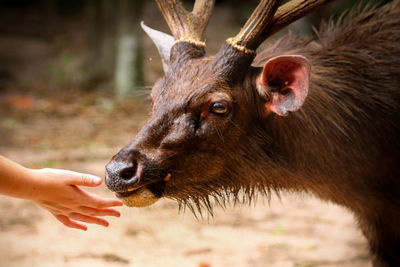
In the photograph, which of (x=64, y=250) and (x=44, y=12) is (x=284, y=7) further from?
(x=44, y=12)

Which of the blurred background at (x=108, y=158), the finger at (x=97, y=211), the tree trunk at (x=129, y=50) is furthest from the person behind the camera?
the tree trunk at (x=129, y=50)

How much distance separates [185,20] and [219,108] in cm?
83

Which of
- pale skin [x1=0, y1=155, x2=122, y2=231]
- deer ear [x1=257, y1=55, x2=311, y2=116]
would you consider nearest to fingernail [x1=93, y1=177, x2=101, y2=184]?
pale skin [x1=0, y1=155, x2=122, y2=231]

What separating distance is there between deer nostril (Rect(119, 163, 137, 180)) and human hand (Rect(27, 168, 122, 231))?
188 millimetres

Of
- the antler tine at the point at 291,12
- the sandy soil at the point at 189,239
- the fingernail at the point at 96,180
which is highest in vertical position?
the antler tine at the point at 291,12

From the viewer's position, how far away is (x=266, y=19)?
3104 mm

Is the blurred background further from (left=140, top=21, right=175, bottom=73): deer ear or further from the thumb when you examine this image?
the thumb

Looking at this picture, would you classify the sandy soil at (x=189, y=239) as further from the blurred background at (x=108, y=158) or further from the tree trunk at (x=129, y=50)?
the tree trunk at (x=129, y=50)

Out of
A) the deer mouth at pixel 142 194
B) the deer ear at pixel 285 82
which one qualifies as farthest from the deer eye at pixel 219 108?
the deer mouth at pixel 142 194

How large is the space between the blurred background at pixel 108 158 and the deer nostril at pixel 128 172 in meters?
1.40

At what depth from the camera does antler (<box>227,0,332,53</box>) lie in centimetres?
308

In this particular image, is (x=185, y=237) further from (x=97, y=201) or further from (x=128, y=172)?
(x=128, y=172)

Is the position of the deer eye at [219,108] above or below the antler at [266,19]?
below

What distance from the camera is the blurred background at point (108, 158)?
451cm
